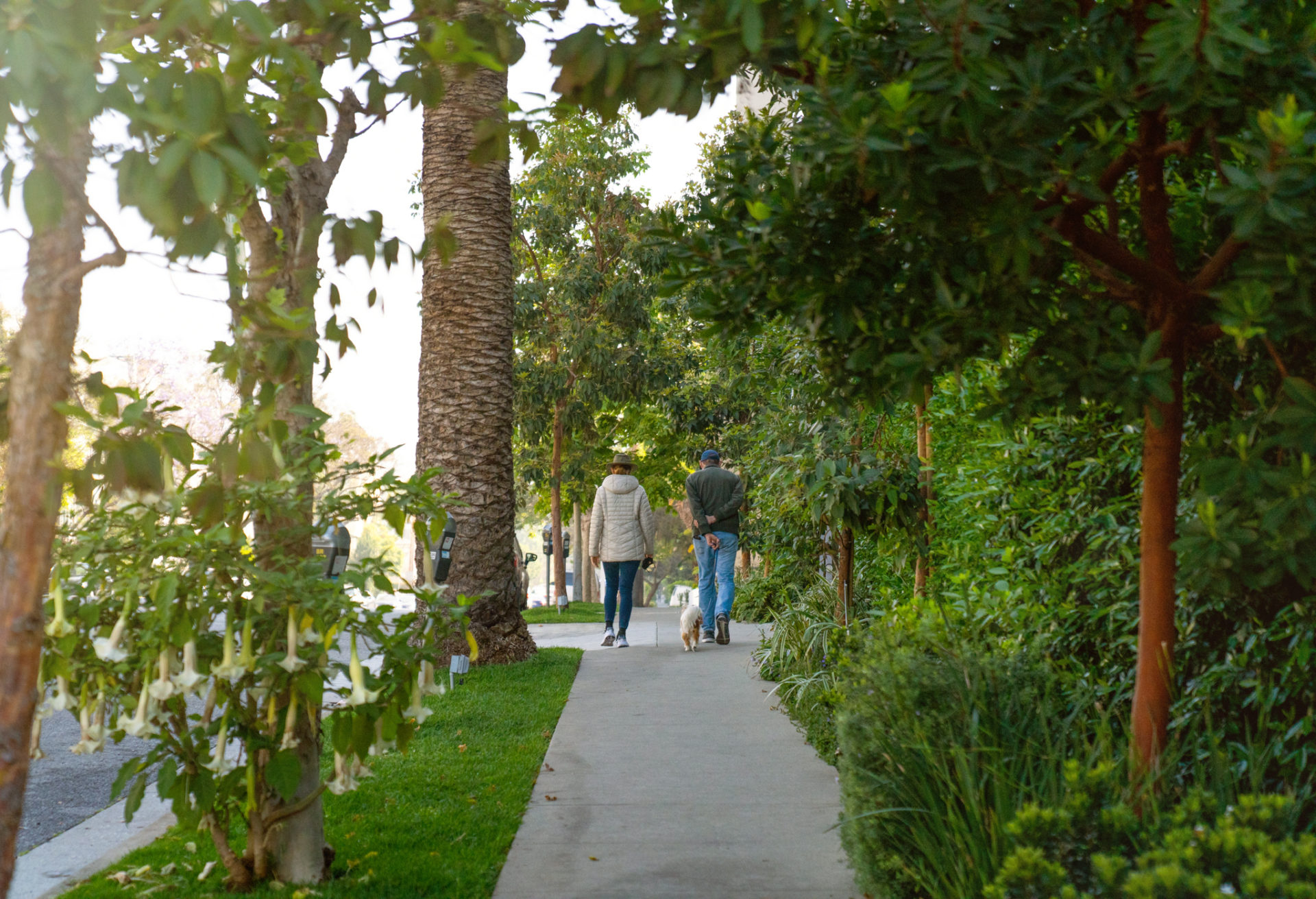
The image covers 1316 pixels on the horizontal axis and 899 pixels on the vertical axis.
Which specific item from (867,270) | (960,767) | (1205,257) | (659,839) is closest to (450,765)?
(659,839)

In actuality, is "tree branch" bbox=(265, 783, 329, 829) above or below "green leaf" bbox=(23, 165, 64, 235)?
below

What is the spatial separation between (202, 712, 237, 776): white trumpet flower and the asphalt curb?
3.11 ft

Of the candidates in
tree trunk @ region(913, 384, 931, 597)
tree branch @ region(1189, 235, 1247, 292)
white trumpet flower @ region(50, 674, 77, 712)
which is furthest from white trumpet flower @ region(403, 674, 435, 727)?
tree trunk @ region(913, 384, 931, 597)

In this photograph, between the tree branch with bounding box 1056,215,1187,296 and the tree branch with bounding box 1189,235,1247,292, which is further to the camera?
the tree branch with bounding box 1056,215,1187,296

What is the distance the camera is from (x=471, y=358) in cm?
1011

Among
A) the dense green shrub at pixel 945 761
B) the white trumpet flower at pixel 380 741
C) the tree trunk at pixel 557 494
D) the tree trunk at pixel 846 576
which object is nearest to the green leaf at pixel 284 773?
the white trumpet flower at pixel 380 741

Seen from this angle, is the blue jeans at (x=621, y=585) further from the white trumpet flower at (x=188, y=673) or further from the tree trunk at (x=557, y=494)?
the tree trunk at (x=557, y=494)

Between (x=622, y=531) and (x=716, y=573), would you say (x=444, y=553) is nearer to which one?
(x=622, y=531)

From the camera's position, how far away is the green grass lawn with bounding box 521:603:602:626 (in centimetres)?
1712

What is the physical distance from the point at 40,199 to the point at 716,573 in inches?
418

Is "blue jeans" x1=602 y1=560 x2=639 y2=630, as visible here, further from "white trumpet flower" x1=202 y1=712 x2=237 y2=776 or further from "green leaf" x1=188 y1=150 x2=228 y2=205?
"green leaf" x1=188 y1=150 x2=228 y2=205

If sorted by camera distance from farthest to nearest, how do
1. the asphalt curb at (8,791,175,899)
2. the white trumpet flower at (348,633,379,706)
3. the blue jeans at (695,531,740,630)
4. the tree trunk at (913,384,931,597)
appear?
the blue jeans at (695,531,740,630) → the tree trunk at (913,384,931,597) → the asphalt curb at (8,791,175,899) → the white trumpet flower at (348,633,379,706)

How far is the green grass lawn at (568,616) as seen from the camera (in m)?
17.1

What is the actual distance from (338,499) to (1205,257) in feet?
9.80
